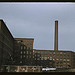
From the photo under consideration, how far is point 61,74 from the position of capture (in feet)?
4.87

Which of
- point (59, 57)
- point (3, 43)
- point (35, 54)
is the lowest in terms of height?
point (59, 57)

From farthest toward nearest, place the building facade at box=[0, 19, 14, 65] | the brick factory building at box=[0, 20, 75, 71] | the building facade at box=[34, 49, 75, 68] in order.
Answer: the building facade at box=[34, 49, 75, 68]
the brick factory building at box=[0, 20, 75, 71]
the building facade at box=[0, 19, 14, 65]

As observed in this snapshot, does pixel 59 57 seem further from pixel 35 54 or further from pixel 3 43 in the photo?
pixel 3 43

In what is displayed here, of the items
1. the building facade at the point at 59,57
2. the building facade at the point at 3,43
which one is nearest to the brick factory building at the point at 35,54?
the building facade at the point at 59,57

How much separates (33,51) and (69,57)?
704 inches

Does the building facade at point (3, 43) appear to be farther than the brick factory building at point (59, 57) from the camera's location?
No

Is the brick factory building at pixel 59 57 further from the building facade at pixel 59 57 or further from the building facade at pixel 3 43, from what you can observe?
the building facade at pixel 3 43

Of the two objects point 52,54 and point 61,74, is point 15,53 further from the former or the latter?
point 61,74

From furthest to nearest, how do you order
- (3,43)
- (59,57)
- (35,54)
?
(59,57) < (35,54) < (3,43)

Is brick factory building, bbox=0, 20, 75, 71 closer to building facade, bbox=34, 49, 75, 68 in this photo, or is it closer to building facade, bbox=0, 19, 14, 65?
building facade, bbox=34, 49, 75, 68

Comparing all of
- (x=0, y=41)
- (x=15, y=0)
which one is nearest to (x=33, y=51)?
(x=0, y=41)

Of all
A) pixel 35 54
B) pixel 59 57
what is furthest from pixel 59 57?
pixel 35 54

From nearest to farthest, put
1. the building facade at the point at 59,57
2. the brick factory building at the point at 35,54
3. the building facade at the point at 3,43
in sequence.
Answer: the building facade at the point at 3,43 < the brick factory building at the point at 35,54 < the building facade at the point at 59,57

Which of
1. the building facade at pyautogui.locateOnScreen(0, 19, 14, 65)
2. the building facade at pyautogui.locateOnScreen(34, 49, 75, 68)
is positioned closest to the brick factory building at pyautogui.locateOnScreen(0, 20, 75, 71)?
the building facade at pyautogui.locateOnScreen(34, 49, 75, 68)
